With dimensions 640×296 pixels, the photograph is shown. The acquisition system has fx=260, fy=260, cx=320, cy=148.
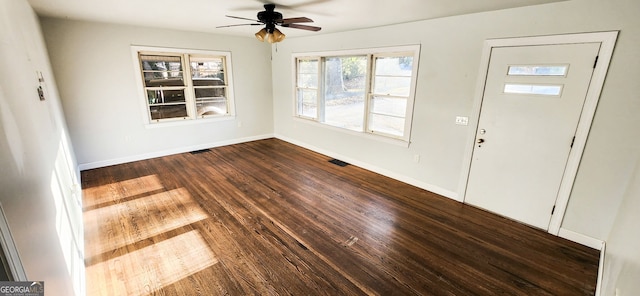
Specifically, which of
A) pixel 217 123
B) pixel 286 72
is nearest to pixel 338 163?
pixel 286 72

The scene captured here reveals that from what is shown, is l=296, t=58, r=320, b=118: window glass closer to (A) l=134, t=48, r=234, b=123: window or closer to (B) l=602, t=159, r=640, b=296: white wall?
(A) l=134, t=48, r=234, b=123: window

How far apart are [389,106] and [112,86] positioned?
472cm

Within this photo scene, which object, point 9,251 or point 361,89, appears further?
point 361,89

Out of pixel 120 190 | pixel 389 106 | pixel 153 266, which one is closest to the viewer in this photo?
pixel 153 266

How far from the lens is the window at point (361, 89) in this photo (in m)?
4.02

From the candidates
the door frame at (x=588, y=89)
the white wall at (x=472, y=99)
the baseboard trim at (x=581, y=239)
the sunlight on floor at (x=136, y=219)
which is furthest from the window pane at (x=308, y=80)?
the baseboard trim at (x=581, y=239)

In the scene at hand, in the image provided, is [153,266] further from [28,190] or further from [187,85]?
[187,85]

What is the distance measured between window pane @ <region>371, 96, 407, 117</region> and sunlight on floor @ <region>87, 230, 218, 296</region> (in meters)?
3.24

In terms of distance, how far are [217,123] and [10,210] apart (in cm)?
512

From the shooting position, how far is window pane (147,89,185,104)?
16.2 ft

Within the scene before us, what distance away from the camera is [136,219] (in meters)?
3.03

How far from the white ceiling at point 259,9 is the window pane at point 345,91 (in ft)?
2.68

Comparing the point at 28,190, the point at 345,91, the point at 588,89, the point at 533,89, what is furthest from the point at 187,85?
the point at 588,89

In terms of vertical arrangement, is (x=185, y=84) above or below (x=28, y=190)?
above
